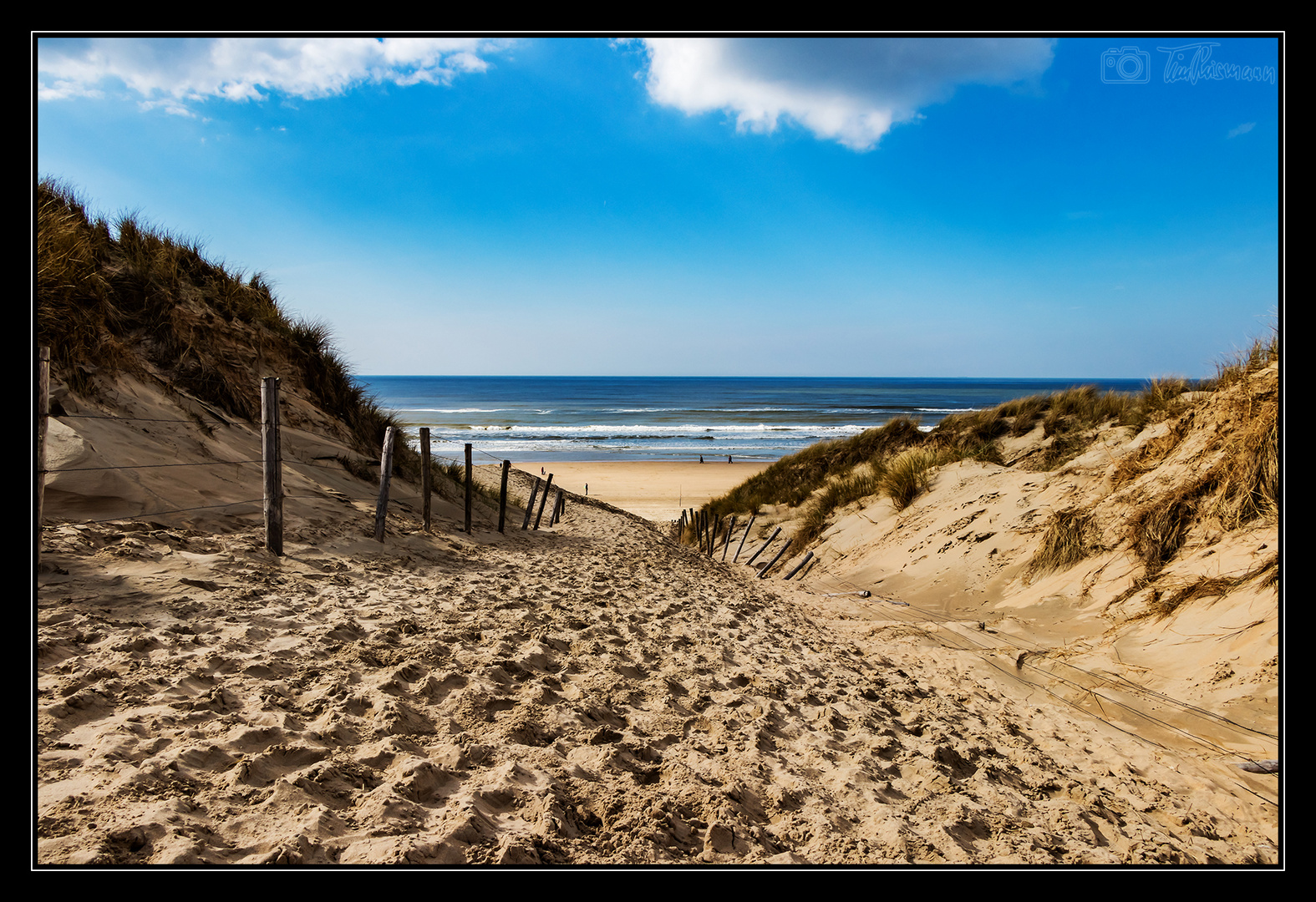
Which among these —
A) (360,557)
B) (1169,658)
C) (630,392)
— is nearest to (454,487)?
(360,557)

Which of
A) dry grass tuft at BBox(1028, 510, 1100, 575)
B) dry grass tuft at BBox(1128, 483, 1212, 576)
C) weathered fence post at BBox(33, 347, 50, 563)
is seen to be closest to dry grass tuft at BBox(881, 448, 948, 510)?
dry grass tuft at BBox(1028, 510, 1100, 575)

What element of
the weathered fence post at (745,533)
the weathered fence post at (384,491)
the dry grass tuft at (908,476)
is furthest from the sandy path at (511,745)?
the weathered fence post at (745,533)

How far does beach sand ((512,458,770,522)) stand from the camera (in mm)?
23766

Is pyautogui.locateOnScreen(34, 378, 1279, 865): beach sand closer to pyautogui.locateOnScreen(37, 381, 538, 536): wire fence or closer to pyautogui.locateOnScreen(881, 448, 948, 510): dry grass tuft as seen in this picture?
pyautogui.locateOnScreen(37, 381, 538, 536): wire fence

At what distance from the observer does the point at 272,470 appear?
5.85 metres

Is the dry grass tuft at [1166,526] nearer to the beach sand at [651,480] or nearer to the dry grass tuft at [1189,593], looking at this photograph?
the dry grass tuft at [1189,593]

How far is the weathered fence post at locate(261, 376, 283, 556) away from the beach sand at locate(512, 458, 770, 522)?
15.3 m

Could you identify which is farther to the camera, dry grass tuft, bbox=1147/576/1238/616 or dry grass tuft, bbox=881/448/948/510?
dry grass tuft, bbox=881/448/948/510

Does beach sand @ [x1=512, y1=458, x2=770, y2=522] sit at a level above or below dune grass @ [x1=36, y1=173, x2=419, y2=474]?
below

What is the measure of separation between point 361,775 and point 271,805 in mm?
354

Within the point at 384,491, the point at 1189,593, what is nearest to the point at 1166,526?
the point at 1189,593
